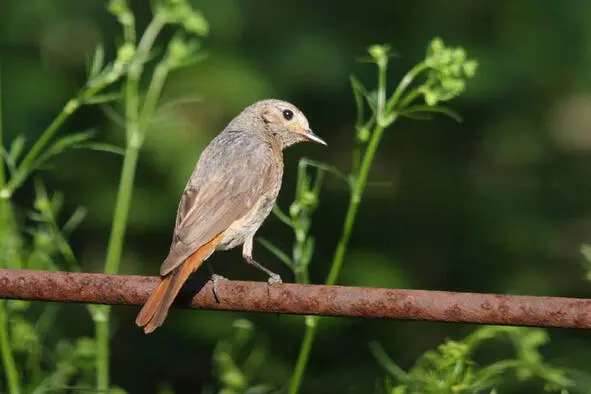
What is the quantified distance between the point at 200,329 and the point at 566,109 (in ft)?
8.48

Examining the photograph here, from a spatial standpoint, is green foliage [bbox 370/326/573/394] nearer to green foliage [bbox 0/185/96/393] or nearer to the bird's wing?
the bird's wing

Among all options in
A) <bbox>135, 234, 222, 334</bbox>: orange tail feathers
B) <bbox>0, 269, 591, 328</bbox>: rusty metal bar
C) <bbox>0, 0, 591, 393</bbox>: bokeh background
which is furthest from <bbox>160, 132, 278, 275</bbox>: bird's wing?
<bbox>0, 0, 591, 393</bbox>: bokeh background

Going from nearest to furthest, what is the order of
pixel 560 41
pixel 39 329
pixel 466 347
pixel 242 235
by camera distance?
pixel 466 347 → pixel 39 329 → pixel 242 235 → pixel 560 41

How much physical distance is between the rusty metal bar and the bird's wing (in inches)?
33.3

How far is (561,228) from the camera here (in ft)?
27.2

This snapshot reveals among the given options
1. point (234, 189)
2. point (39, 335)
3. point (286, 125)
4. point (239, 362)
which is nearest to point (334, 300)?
point (39, 335)

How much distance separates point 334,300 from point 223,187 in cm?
167

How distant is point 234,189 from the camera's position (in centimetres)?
487

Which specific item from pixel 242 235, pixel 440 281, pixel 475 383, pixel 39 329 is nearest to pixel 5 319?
pixel 39 329

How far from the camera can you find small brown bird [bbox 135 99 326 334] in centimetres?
426

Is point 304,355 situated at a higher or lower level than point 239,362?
higher

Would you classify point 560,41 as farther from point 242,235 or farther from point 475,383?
point 475,383

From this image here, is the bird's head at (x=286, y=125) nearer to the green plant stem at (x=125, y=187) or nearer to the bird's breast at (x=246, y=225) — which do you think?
the bird's breast at (x=246, y=225)

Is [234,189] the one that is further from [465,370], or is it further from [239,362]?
[465,370]
